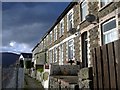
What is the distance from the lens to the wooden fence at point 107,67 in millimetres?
4680

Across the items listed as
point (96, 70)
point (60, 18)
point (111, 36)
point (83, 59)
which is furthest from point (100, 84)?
point (60, 18)

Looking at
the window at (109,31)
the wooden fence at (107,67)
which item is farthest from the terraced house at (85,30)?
the wooden fence at (107,67)

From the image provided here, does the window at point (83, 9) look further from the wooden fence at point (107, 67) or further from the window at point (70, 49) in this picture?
the wooden fence at point (107, 67)

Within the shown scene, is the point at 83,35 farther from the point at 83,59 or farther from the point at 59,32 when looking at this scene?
the point at 59,32

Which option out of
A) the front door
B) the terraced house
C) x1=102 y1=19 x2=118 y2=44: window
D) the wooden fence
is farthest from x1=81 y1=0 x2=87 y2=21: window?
the wooden fence

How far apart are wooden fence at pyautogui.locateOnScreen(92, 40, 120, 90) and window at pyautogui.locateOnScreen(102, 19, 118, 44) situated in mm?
5742

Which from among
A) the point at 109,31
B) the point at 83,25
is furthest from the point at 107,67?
the point at 83,25

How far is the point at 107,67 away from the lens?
5.04 meters

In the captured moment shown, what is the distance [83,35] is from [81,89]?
982cm

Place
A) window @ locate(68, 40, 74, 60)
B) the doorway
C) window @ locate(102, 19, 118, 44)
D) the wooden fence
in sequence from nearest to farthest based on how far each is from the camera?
1. the wooden fence
2. window @ locate(102, 19, 118, 44)
3. the doorway
4. window @ locate(68, 40, 74, 60)

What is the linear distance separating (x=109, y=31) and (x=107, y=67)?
22.5ft

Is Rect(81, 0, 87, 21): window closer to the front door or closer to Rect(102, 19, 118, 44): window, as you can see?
the front door

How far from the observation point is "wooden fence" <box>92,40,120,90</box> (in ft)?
15.4

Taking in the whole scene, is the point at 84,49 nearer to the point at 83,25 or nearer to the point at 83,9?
the point at 83,25
